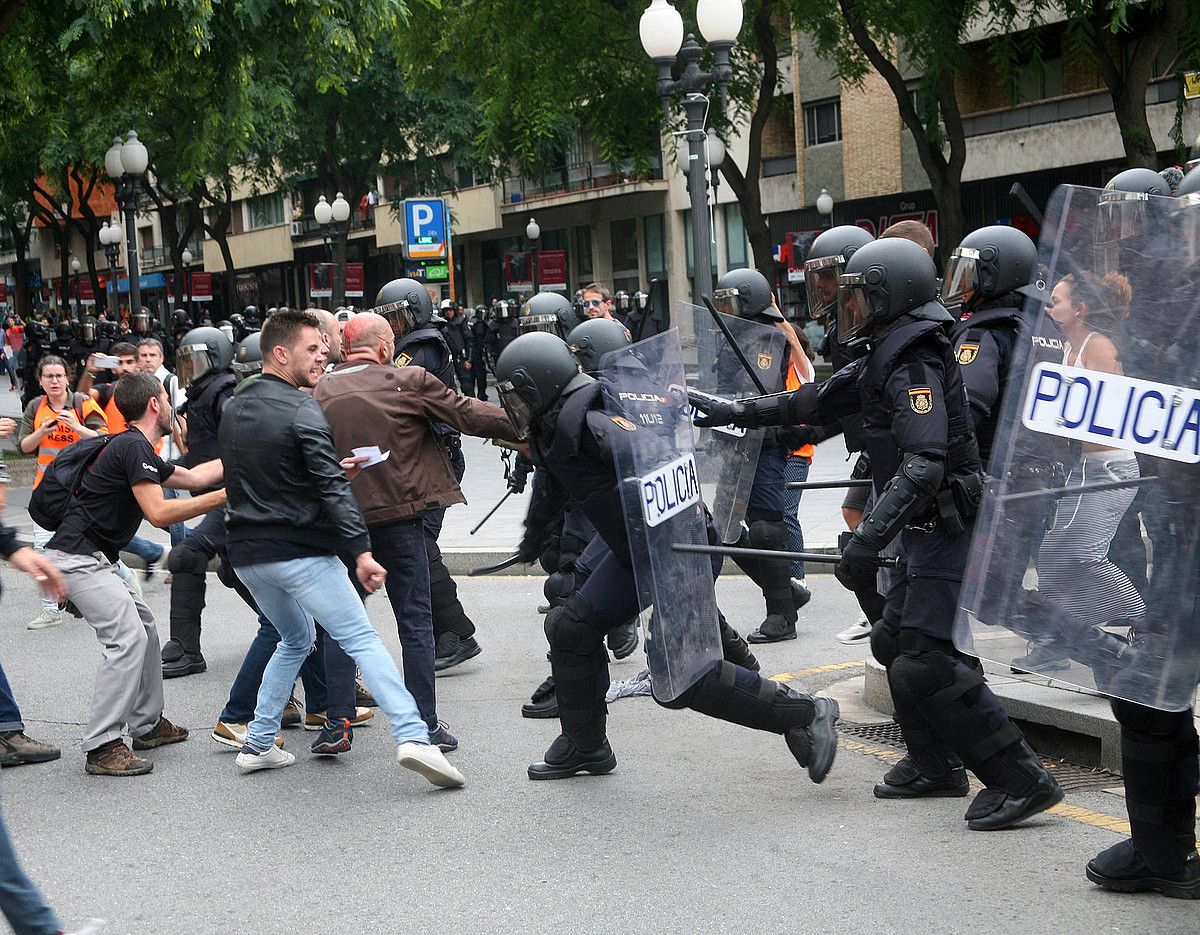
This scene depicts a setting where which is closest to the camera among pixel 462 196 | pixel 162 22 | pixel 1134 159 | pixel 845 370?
pixel 845 370

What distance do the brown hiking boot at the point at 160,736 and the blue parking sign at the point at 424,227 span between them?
12.9m

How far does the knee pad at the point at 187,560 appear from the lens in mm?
7680

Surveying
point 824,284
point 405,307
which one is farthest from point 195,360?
point 824,284

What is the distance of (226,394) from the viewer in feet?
25.4

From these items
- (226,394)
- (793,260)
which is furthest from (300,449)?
(793,260)

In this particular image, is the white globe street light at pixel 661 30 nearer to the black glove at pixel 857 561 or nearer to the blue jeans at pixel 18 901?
the black glove at pixel 857 561

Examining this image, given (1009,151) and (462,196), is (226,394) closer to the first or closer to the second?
(1009,151)

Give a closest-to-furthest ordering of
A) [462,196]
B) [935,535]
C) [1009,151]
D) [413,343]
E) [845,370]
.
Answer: [935,535] → [845,370] → [413,343] → [1009,151] → [462,196]

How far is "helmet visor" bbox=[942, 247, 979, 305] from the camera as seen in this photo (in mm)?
5328

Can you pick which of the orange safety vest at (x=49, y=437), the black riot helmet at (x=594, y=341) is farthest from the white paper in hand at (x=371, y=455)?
the orange safety vest at (x=49, y=437)

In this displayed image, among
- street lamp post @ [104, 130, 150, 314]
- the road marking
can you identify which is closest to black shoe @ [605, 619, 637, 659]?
the road marking

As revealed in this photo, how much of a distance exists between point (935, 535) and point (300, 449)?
225 cm

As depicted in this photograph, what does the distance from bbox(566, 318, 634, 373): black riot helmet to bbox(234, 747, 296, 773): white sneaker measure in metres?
1.91

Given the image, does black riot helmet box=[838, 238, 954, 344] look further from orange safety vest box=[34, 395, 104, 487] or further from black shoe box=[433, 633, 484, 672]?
orange safety vest box=[34, 395, 104, 487]
